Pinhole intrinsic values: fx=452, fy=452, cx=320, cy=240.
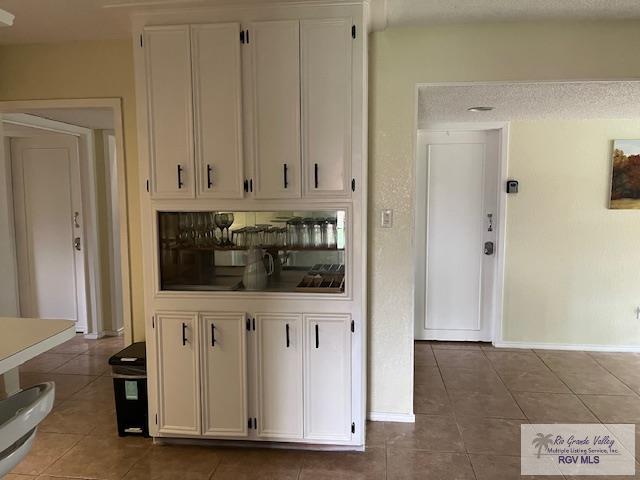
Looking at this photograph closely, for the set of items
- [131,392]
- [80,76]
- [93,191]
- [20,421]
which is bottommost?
[131,392]

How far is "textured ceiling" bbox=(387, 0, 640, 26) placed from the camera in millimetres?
2373

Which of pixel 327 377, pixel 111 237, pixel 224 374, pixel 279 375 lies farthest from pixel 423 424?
pixel 111 237

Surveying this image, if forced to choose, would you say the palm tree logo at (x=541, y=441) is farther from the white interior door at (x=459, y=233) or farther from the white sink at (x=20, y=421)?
the white sink at (x=20, y=421)

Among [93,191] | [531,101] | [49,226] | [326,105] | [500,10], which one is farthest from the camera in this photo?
[49,226]

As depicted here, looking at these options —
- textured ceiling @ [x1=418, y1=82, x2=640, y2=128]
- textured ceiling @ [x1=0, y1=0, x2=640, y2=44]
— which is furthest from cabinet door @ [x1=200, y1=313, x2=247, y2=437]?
textured ceiling @ [x1=418, y1=82, x2=640, y2=128]

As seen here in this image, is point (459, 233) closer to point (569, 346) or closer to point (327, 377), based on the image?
point (569, 346)

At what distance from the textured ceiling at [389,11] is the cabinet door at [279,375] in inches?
67.5

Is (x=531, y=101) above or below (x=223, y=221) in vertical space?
above

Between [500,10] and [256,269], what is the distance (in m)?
1.98

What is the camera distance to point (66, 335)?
60.8 inches

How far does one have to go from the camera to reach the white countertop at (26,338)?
133 cm

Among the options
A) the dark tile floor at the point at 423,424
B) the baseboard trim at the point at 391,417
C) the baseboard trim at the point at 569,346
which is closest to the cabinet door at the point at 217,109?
the dark tile floor at the point at 423,424

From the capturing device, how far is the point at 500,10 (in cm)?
247

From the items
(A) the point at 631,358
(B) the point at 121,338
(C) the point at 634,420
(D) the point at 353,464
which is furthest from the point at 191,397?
(A) the point at 631,358
